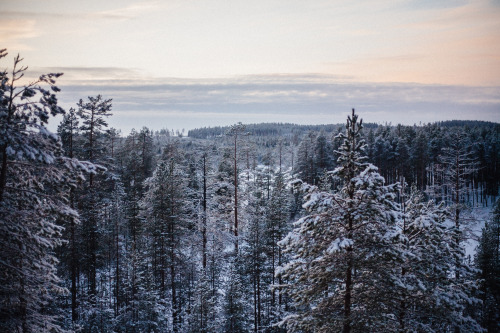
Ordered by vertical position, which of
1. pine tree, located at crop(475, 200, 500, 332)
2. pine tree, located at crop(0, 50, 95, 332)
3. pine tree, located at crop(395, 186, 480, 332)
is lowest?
pine tree, located at crop(475, 200, 500, 332)

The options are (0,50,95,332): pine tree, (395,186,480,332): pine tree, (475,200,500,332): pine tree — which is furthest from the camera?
(475,200,500,332): pine tree

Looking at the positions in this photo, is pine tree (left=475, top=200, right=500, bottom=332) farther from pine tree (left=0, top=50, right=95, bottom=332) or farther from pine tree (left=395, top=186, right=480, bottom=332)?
pine tree (left=0, top=50, right=95, bottom=332)

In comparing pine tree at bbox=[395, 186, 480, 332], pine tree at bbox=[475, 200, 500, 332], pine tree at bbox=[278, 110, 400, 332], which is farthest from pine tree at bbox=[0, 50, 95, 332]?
pine tree at bbox=[475, 200, 500, 332]

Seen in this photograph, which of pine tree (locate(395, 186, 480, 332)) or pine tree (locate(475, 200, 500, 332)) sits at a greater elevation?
pine tree (locate(395, 186, 480, 332))

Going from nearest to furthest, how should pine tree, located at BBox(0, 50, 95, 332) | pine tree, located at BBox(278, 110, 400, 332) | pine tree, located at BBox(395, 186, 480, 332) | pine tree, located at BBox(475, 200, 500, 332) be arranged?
pine tree, located at BBox(0, 50, 95, 332) < pine tree, located at BBox(278, 110, 400, 332) < pine tree, located at BBox(395, 186, 480, 332) < pine tree, located at BBox(475, 200, 500, 332)

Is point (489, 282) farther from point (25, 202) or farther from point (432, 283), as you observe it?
point (25, 202)

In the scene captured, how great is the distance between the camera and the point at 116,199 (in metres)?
25.1

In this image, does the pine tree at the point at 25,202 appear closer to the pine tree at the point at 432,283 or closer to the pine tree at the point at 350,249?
the pine tree at the point at 350,249

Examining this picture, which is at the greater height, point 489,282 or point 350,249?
point 350,249

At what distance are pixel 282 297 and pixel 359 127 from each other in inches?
876

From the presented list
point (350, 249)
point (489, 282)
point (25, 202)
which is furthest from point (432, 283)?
point (489, 282)

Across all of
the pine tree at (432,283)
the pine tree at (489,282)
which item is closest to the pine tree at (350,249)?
the pine tree at (432,283)

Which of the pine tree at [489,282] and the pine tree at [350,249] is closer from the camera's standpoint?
the pine tree at [350,249]

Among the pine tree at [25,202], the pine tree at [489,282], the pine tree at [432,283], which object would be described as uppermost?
the pine tree at [25,202]
